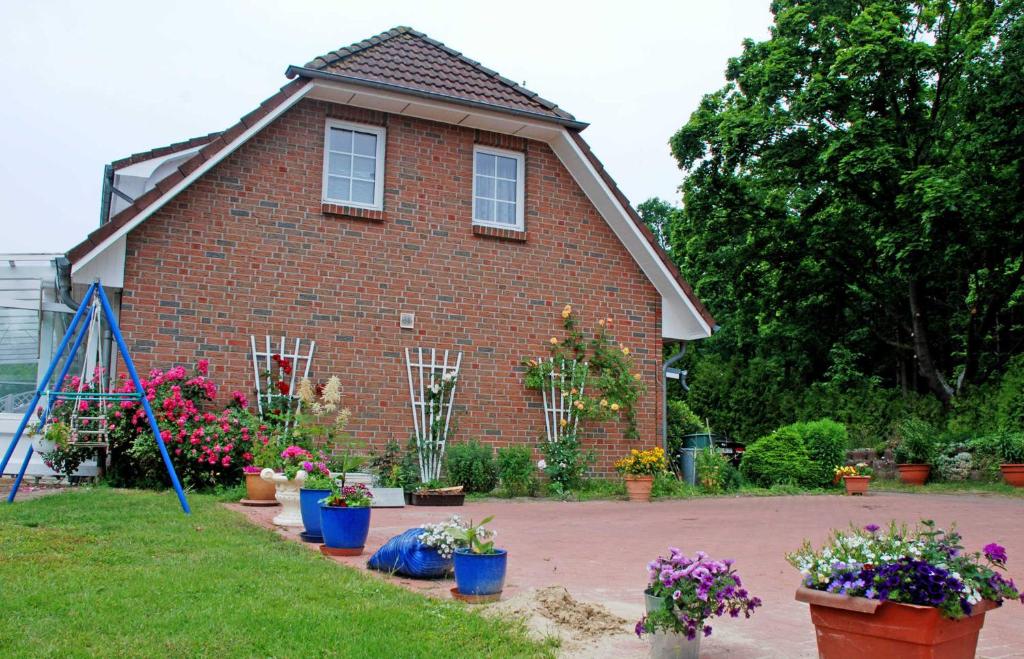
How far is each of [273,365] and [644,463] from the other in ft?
17.9

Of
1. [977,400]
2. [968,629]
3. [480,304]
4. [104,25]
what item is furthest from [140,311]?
[977,400]

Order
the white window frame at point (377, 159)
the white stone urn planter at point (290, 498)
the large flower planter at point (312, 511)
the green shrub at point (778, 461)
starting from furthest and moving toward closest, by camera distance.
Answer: the green shrub at point (778, 461) → the white window frame at point (377, 159) → the white stone urn planter at point (290, 498) → the large flower planter at point (312, 511)

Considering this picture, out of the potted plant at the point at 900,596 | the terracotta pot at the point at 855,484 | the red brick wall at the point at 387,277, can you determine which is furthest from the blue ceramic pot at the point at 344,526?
the terracotta pot at the point at 855,484

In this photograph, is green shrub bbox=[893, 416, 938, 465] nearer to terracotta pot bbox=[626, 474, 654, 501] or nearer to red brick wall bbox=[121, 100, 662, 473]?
red brick wall bbox=[121, 100, 662, 473]

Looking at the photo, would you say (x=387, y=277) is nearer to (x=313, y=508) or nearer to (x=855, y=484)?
(x=313, y=508)

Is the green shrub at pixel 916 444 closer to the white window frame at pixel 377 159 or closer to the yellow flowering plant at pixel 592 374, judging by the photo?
the yellow flowering plant at pixel 592 374

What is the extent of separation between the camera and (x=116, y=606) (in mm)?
4469

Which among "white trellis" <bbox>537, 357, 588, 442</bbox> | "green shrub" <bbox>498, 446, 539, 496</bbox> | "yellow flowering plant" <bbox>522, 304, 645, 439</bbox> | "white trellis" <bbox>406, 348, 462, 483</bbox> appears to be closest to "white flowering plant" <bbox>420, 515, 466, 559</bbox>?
"green shrub" <bbox>498, 446, 539, 496</bbox>

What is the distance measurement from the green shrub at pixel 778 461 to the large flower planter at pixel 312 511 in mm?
11009

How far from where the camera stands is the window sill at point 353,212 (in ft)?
41.1

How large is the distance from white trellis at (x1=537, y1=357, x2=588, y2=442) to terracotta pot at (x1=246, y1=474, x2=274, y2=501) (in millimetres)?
4835

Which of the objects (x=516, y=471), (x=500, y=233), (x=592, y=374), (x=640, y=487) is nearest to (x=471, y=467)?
(x=516, y=471)

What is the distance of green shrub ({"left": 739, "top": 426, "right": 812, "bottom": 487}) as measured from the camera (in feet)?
53.4

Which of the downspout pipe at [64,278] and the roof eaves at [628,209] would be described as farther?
the roof eaves at [628,209]
